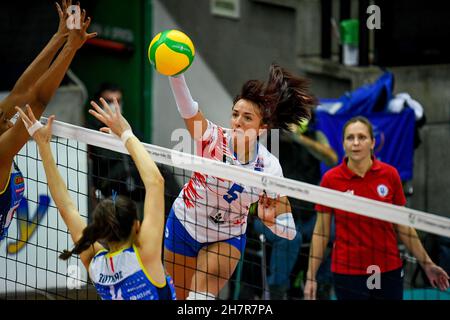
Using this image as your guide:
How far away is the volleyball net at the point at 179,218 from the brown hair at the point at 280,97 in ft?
1.56

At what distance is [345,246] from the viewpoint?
23.6 ft

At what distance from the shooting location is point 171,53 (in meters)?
5.81

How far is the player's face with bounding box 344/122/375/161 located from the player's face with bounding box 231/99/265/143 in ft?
4.45

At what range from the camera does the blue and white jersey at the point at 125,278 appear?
5.02 meters

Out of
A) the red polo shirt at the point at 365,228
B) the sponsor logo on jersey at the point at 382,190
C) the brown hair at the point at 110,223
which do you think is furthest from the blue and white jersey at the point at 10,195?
the sponsor logo on jersey at the point at 382,190

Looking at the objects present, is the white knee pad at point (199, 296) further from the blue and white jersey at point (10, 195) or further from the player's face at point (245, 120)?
the blue and white jersey at point (10, 195)

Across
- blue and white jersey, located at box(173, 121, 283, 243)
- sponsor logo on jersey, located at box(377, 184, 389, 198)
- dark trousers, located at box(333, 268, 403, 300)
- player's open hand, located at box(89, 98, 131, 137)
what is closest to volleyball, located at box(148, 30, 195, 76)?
blue and white jersey, located at box(173, 121, 283, 243)

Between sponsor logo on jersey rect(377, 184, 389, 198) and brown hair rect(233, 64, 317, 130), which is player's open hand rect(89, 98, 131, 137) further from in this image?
sponsor logo on jersey rect(377, 184, 389, 198)

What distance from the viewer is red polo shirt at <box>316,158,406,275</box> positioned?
7.09 meters

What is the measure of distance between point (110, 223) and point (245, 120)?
4.79 ft

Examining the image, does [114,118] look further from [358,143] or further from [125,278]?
[358,143]

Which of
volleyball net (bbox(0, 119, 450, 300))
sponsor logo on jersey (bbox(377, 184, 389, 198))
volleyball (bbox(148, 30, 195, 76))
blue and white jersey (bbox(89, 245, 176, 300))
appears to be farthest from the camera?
sponsor logo on jersey (bbox(377, 184, 389, 198))
